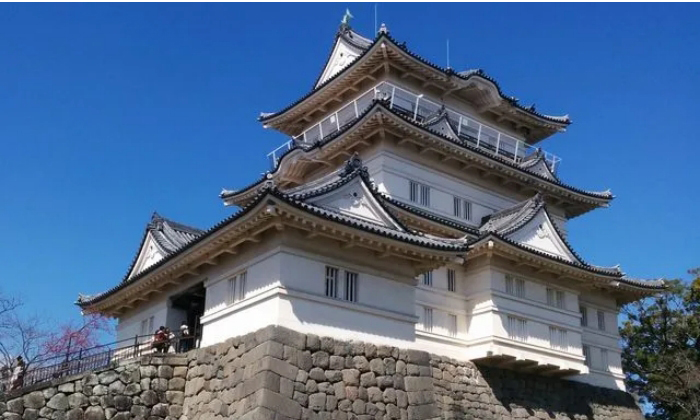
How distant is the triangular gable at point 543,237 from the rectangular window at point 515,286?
3.76 ft

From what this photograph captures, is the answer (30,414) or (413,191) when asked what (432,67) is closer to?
(413,191)

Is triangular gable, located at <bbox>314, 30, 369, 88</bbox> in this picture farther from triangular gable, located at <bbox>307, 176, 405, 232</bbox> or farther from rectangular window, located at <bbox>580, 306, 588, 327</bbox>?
triangular gable, located at <bbox>307, 176, 405, 232</bbox>

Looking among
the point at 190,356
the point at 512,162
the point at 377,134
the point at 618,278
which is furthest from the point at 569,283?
the point at 190,356

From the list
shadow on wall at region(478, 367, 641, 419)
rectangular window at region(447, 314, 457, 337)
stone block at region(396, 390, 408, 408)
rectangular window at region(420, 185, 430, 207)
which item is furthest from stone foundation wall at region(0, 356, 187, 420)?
rectangular window at region(420, 185, 430, 207)

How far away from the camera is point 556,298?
24.3 m

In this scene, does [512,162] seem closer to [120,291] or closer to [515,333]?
[515,333]

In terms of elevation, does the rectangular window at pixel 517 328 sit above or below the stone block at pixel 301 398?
above

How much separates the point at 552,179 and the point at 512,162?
2.13m

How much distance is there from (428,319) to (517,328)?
9.29ft

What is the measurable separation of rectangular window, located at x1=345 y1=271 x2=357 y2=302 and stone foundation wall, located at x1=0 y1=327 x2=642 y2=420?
1.05m

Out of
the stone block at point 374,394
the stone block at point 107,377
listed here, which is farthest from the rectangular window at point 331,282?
the stone block at point 107,377

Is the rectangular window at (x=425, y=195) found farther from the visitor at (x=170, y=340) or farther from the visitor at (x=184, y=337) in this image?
the visitor at (x=170, y=340)

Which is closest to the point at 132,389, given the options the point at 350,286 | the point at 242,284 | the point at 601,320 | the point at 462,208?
the point at 242,284

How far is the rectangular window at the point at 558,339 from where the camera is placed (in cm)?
2333
